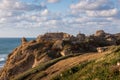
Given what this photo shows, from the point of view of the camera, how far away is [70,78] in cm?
2514

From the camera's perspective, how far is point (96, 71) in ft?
77.1

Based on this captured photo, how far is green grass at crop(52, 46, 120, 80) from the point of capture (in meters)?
21.9

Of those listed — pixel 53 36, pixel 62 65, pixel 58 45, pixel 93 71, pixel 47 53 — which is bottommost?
pixel 47 53

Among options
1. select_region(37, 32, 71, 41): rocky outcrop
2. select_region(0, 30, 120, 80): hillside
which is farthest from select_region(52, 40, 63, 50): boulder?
select_region(37, 32, 71, 41): rocky outcrop

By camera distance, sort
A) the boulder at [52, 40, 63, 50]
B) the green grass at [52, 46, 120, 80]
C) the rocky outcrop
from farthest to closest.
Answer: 1. the rocky outcrop
2. the boulder at [52, 40, 63, 50]
3. the green grass at [52, 46, 120, 80]

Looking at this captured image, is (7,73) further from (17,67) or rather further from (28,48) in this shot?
(28,48)

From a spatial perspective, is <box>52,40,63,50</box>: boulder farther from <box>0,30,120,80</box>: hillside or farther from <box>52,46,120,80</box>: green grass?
<box>52,46,120,80</box>: green grass

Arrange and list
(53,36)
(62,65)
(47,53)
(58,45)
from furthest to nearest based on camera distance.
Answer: (53,36) → (58,45) → (47,53) → (62,65)

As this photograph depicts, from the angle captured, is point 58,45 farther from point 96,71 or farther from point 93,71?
point 96,71

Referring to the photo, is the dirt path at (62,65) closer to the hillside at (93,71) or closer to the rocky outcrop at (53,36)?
the hillside at (93,71)

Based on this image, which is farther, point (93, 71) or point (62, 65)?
point (62, 65)

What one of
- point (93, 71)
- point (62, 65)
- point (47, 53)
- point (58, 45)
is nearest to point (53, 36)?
point (58, 45)

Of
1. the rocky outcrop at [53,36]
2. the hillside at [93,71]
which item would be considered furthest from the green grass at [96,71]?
the rocky outcrop at [53,36]

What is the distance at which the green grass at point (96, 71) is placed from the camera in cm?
2188
